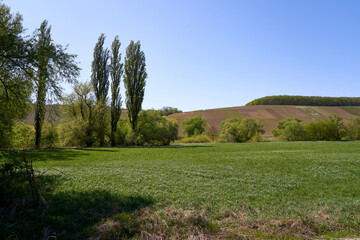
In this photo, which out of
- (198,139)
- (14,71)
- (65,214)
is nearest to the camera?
(65,214)

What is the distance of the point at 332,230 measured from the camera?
4953mm

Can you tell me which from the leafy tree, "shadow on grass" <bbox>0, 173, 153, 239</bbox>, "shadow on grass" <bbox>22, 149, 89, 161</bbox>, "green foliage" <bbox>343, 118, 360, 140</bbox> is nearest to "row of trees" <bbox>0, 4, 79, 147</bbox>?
"shadow on grass" <bbox>0, 173, 153, 239</bbox>

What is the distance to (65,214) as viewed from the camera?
593 cm

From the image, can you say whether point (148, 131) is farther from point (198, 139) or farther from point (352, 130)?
point (352, 130)

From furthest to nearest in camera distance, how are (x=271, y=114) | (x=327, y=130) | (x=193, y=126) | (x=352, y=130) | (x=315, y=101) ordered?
(x=315, y=101) < (x=271, y=114) < (x=193, y=126) < (x=327, y=130) < (x=352, y=130)

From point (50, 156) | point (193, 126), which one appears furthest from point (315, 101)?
point (50, 156)

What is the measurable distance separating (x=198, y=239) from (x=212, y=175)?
23.9ft

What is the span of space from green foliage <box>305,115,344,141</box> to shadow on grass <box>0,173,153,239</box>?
213ft

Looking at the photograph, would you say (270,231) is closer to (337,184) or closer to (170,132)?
(337,184)

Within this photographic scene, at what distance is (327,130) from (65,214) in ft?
223

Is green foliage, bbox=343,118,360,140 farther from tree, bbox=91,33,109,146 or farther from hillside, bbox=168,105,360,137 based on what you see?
tree, bbox=91,33,109,146

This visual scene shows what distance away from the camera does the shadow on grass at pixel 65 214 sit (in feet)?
16.2

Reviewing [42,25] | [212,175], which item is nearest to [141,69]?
[42,25]

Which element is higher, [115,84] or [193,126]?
[115,84]
